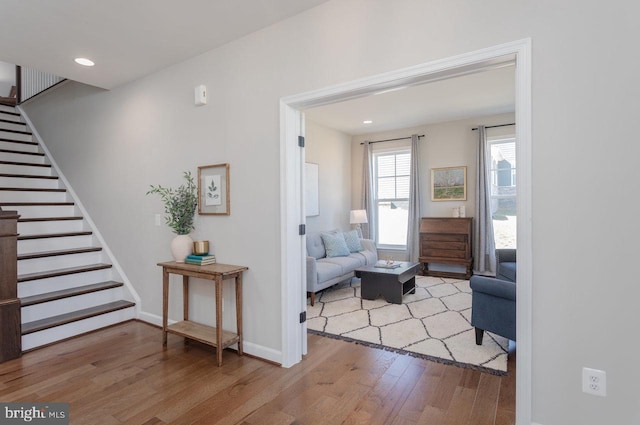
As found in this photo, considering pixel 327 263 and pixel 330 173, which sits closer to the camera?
pixel 327 263

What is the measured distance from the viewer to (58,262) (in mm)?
3809

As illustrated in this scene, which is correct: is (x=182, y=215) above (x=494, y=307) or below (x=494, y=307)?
above

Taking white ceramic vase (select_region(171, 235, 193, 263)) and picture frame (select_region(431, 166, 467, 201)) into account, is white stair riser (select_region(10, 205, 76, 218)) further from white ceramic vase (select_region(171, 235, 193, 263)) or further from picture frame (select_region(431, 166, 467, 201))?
picture frame (select_region(431, 166, 467, 201))

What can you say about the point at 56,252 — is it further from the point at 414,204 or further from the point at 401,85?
the point at 414,204

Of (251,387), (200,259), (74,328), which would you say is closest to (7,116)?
(74,328)

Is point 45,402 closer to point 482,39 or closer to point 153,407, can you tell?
point 153,407

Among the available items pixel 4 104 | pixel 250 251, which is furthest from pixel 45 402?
pixel 4 104

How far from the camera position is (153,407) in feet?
6.89

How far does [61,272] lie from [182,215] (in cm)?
168

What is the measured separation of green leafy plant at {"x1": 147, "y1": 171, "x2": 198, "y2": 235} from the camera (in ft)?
10.3

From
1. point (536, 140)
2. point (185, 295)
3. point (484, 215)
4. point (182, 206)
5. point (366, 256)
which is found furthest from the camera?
point (484, 215)

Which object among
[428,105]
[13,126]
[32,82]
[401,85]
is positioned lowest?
[401,85]

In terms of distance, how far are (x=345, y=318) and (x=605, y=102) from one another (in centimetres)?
292

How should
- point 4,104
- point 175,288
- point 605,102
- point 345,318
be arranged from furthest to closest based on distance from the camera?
1. point 4,104
2. point 345,318
3. point 175,288
4. point 605,102
